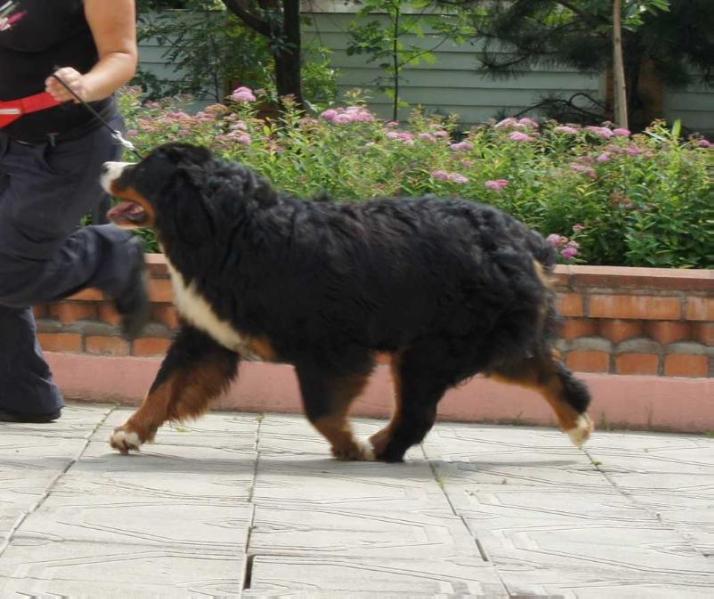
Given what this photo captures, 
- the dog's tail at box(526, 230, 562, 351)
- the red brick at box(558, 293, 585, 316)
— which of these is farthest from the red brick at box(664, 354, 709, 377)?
the dog's tail at box(526, 230, 562, 351)

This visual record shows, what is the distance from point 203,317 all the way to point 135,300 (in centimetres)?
51

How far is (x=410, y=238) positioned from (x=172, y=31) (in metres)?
9.59

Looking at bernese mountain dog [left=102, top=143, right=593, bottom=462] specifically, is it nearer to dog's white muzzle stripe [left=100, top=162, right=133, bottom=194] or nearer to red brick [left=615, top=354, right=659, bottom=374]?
dog's white muzzle stripe [left=100, top=162, right=133, bottom=194]

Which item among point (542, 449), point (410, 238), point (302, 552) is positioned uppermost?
point (410, 238)

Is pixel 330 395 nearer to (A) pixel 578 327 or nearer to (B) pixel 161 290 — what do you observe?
(B) pixel 161 290

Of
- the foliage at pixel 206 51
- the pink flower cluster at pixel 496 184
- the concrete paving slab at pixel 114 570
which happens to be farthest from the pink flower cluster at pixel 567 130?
the foliage at pixel 206 51

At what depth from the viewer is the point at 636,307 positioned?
679cm

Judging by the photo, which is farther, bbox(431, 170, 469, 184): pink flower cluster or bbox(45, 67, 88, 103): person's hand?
bbox(431, 170, 469, 184): pink flower cluster

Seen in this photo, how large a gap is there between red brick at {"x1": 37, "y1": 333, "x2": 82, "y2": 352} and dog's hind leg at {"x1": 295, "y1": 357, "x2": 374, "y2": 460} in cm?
191

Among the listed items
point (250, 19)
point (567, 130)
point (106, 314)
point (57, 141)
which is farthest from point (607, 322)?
point (250, 19)

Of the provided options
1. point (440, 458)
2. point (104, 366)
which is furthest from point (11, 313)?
point (440, 458)

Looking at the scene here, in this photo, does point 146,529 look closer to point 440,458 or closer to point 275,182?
point 440,458

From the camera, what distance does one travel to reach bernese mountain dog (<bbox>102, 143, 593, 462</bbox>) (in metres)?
5.34

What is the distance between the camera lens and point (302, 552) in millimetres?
3955
